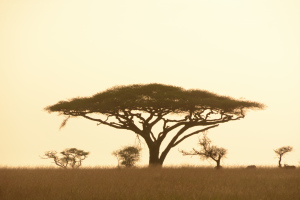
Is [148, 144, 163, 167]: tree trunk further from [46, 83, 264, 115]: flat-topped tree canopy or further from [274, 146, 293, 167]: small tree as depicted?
[274, 146, 293, 167]: small tree

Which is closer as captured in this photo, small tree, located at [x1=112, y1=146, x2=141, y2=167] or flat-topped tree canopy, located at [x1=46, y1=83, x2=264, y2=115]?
flat-topped tree canopy, located at [x1=46, y1=83, x2=264, y2=115]

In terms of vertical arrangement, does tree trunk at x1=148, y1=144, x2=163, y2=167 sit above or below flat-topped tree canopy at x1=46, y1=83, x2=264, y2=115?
below

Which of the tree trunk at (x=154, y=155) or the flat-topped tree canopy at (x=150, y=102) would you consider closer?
the flat-topped tree canopy at (x=150, y=102)

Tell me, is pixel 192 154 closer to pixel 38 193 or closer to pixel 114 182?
pixel 114 182

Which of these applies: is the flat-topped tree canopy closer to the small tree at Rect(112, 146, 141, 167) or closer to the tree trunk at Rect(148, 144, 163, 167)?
the tree trunk at Rect(148, 144, 163, 167)

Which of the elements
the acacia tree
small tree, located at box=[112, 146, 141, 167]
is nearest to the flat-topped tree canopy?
the acacia tree

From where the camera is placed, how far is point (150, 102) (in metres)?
26.4

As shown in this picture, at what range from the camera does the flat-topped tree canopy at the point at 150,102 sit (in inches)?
1048

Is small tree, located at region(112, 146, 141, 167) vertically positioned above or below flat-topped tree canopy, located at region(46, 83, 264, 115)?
below

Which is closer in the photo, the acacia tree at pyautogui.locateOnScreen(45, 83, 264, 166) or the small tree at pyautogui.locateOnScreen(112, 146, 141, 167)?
the acacia tree at pyautogui.locateOnScreen(45, 83, 264, 166)

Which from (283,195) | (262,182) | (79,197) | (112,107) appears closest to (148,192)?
(79,197)

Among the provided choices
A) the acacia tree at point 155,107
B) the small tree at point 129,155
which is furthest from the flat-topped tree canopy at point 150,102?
the small tree at point 129,155

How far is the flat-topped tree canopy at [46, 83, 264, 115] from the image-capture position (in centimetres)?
2661

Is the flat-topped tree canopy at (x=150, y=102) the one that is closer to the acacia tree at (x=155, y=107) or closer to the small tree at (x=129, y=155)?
the acacia tree at (x=155, y=107)
